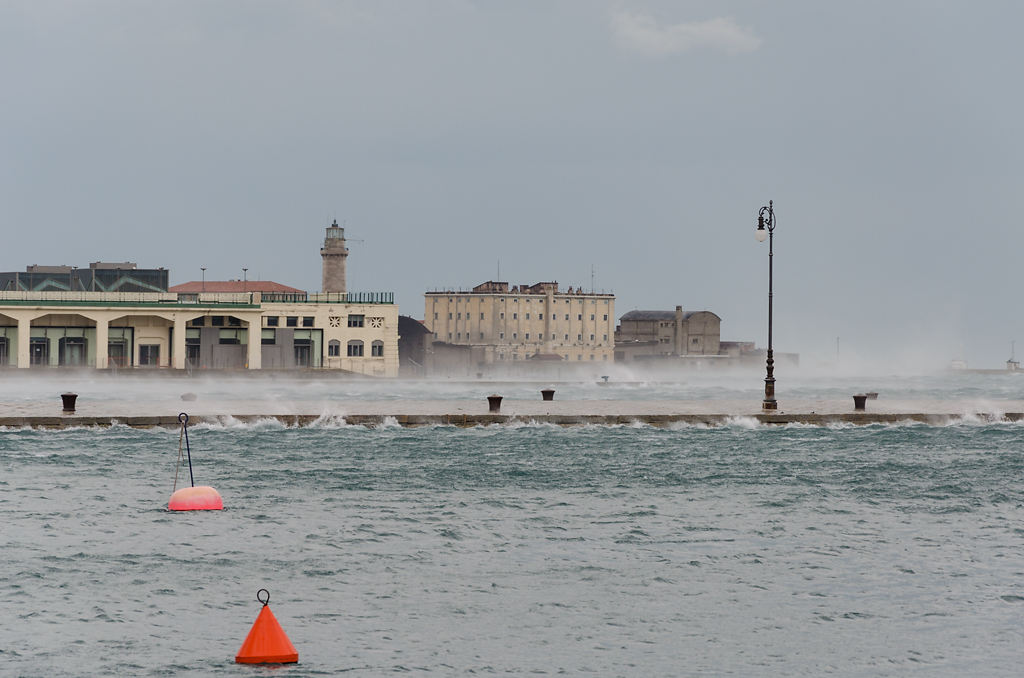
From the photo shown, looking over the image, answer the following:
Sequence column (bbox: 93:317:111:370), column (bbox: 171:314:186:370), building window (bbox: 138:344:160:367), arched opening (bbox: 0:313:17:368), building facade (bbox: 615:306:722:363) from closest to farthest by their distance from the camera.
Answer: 1. arched opening (bbox: 0:313:17:368)
2. column (bbox: 93:317:111:370)
3. column (bbox: 171:314:186:370)
4. building window (bbox: 138:344:160:367)
5. building facade (bbox: 615:306:722:363)

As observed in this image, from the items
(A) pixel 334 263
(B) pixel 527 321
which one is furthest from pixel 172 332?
(B) pixel 527 321

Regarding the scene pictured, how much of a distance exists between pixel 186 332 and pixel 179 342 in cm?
134

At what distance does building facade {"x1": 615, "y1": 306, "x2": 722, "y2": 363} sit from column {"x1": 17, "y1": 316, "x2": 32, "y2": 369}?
3541 inches

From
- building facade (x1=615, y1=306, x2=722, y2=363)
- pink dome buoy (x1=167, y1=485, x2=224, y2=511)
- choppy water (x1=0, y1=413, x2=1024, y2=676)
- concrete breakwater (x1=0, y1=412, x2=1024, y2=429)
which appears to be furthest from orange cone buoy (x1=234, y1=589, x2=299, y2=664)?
building facade (x1=615, y1=306, x2=722, y2=363)

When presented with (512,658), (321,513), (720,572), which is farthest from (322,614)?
(321,513)

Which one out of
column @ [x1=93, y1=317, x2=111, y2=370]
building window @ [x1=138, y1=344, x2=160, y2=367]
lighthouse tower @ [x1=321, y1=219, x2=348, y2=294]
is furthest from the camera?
lighthouse tower @ [x1=321, y1=219, x2=348, y2=294]

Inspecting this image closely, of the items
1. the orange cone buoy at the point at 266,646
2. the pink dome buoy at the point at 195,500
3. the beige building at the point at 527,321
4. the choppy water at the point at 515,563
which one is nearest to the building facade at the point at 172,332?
the beige building at the point at 527,321

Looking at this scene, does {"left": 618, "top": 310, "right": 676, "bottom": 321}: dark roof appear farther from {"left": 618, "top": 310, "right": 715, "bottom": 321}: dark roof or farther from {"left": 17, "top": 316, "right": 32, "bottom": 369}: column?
{"left": 17, "top": 316, "right": 32, "bottom": 369}: column

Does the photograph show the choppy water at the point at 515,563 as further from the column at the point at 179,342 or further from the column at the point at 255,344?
the column at the point at 255,344

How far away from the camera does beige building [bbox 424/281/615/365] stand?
177 meters

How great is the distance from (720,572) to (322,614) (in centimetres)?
658

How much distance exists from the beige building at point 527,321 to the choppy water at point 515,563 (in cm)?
13664

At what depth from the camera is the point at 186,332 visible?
110062 millimetres

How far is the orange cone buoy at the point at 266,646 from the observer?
16.3 meters
